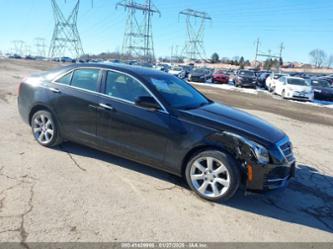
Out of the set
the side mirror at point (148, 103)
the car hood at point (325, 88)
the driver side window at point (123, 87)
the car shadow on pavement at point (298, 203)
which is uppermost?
the driver side window at point (123, 87)

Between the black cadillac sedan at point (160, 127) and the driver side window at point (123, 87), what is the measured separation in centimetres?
2

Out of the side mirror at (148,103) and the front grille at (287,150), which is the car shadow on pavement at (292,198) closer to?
the front grille at (287,150)

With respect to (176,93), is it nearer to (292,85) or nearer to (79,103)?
(79,103)

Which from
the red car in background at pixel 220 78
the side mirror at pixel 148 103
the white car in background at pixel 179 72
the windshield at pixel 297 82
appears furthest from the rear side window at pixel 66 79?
the red car in background at pixel 220 78

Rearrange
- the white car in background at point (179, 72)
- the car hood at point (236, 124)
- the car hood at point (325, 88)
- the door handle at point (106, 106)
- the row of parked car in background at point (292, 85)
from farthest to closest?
1. the white car in background at point (179, 72)
2. the car hood at point (325, 88)
3. the row of parked car in background at point (292, 85)
4. the door handle at point (106, 106)
5. the car hood at point (236, 124)

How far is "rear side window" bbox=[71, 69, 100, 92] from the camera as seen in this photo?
5.68m

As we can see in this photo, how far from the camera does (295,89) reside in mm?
23594

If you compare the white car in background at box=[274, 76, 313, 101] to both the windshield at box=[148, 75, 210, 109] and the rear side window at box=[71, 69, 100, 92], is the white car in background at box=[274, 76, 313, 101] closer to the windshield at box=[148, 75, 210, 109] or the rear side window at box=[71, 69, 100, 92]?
the windshield at box=[148, 75, 210, 109]

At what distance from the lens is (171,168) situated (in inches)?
191

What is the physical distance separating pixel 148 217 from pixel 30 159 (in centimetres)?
254

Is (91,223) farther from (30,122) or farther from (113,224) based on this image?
(30,122)

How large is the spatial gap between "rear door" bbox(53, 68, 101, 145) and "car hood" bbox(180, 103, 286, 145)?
1.58 meters

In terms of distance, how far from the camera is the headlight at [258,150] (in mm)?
4363

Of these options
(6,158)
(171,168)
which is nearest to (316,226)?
(171,168)
